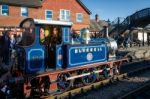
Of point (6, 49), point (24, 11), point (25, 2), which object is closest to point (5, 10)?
point (24, 11)

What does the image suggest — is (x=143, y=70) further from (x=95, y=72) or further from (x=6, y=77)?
(x=6, y=77)

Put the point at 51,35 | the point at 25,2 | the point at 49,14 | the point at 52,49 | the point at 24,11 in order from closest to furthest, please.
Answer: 1. the point at 52,49
2. the point at 51,35
3. the point at 25,2
4. the point at 24,11
5. the point at 49,14

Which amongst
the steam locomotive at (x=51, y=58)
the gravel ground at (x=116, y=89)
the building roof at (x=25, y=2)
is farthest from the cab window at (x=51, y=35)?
the building roof at (x=25, y=2)

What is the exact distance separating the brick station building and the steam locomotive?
21.0 m

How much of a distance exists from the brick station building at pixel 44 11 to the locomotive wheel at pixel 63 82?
22020mm

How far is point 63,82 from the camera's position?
1321 cm

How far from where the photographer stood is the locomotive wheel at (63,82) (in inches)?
512

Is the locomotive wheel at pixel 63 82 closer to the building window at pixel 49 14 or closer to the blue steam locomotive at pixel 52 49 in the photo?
the blue steam locomotive at pixel 52 49

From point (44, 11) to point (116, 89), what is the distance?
2535 cm

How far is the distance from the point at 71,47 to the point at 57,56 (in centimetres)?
87

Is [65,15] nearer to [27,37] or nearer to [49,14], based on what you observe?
[49,14]

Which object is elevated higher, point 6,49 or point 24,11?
point 24,11

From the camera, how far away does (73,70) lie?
13.6 meters

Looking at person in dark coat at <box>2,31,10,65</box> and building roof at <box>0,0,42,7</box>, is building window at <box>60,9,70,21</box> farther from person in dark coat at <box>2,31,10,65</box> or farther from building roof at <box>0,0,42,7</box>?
person in dark coat at <box>2,31,10,65</box>
